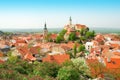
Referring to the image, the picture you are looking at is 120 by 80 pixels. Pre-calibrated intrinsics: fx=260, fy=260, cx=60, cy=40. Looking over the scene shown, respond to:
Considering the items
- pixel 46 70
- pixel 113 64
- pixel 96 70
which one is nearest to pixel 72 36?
pixel 113 64

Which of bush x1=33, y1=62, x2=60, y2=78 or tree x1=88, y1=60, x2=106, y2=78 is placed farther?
tree x1=88, y1=60, x2=106, y2=78

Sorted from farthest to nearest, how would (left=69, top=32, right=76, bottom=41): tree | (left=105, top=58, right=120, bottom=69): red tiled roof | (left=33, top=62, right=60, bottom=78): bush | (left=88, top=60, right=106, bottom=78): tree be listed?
(left=69, top=32, right=76, bottom=41): tree, (left=105, top=58, right=120, bottom=69): red tiled roof, (left=88, top=60, right=106, bottom=78): tree, (left=33, top=62, right=60, bottom=78): bush

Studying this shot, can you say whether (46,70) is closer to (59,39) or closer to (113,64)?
(113,64)

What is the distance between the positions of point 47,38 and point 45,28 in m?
6.35

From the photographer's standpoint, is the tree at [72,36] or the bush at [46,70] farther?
the tree at [72,36]

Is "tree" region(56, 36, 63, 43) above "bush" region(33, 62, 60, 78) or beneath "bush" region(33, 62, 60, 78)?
beneath

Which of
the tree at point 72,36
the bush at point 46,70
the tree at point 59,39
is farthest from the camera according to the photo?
the tree at point 59,39

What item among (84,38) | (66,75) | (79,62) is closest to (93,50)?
(84,38)

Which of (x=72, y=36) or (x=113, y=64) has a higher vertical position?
(x=72, y=36)

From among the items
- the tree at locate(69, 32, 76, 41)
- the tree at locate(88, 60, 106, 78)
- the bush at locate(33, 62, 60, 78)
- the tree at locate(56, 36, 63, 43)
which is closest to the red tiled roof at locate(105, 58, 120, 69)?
the tree at locate(88, 60, 106, 78)

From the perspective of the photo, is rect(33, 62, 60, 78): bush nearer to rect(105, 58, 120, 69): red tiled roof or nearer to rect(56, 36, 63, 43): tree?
rect(105, 58, 120, 69): red tiled roof

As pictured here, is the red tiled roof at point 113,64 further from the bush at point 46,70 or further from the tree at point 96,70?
the bush at point 46,70

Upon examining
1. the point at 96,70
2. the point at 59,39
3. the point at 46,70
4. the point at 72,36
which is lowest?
the point at 59,39

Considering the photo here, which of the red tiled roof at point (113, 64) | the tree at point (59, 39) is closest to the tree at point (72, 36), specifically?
the tree at point (59, 39)
